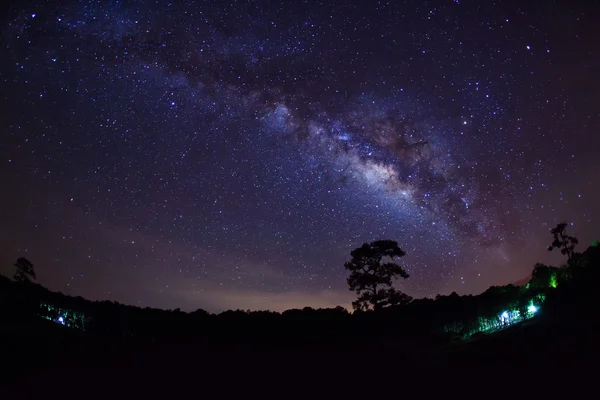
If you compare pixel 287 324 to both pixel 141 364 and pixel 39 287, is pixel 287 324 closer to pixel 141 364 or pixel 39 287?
pixel 141 364

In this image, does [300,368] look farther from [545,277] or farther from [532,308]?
[545,277]

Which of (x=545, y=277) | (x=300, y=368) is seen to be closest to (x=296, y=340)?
(x=300, y=368)

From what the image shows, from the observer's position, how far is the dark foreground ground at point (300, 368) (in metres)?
12.8

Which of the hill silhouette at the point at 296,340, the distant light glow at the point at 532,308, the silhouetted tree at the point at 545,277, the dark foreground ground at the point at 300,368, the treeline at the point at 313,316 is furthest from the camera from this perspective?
the silhouetted tree at the point at 545,277

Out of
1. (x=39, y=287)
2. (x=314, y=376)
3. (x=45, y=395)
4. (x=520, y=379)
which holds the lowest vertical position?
(x=45, y=395)

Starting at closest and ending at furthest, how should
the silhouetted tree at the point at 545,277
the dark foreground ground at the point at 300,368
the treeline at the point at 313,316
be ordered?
the dark foreground ground at the point at 300,368 → the treeline at the point at 313,316 → the silhouetted tree at the point at 545,277

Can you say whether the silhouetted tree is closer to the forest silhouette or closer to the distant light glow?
the forest silhouette

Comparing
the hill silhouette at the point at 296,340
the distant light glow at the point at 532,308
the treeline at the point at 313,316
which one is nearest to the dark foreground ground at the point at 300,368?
the hill silhouette at the point at 296,340

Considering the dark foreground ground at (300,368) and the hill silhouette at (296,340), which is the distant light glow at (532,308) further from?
the dark foreground ground at (300,368)

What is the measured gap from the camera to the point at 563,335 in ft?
49.5

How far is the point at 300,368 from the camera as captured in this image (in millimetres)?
17844

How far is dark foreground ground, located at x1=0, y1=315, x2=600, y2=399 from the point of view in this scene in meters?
12.8

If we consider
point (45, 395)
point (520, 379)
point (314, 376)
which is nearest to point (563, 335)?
point (520, 379)

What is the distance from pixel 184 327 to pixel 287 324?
6088 mm
